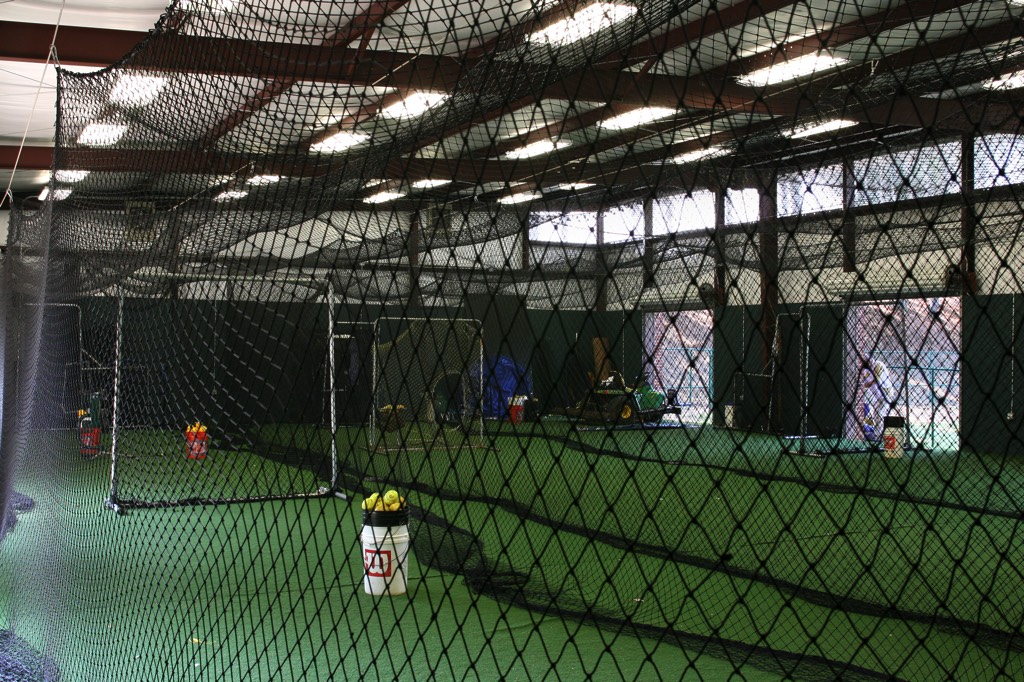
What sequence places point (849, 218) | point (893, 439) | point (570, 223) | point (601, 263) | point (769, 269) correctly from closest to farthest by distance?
point (849, 218) < point (601, 263) < point (570, 223) < point (769, 269) < point (893, 439)

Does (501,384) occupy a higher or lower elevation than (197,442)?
higher

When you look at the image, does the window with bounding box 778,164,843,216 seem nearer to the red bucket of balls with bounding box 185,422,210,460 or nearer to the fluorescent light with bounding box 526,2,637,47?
the fluorescent light with bounding box 526,2,637,47

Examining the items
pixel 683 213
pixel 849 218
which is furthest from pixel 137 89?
pixel 683 213

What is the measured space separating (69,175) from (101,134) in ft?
1.66

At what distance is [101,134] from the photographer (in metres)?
3.19


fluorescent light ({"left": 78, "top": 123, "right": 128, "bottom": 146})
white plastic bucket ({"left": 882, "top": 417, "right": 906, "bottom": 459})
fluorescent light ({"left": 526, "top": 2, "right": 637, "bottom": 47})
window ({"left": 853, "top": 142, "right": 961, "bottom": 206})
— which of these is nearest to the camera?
fluorescent light ({"left": 526, "top": 2, "right": 637, "bottom": 47})

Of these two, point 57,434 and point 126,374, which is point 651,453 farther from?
point 57,434

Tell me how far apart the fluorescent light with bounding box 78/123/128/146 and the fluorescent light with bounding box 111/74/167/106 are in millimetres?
113

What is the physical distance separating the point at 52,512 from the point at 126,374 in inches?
52.7

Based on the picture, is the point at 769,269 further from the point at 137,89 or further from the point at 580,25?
the point at 137,89

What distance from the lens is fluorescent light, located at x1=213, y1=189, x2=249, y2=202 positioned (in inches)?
97.2

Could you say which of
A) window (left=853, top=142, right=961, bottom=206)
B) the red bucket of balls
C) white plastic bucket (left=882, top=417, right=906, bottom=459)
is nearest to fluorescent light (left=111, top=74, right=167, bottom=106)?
the red bucket of balls

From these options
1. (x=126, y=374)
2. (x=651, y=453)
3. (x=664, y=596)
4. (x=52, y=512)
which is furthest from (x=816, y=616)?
(x=651, y=453)

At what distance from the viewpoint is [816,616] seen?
3.77 m
